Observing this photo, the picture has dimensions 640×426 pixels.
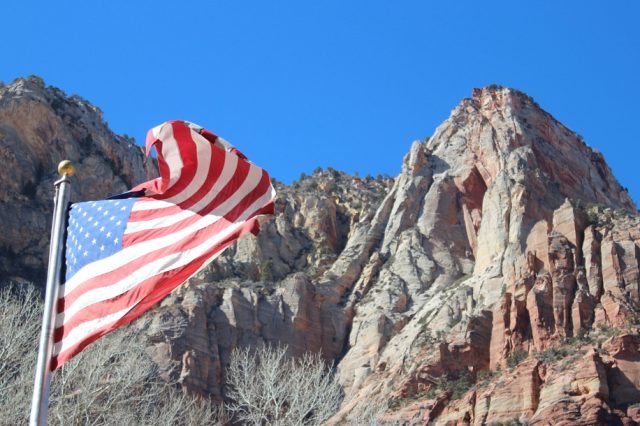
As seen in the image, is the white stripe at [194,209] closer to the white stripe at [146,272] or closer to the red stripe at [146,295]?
the white stripe at [146,272]

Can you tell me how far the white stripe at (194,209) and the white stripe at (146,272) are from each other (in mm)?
274

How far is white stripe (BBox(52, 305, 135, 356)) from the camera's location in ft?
43.4

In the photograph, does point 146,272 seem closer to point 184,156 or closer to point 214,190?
point 214,190

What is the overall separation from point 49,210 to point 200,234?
209 ft

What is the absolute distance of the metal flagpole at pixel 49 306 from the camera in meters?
12.3

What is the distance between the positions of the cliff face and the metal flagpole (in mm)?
57068

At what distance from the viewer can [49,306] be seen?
12938mm

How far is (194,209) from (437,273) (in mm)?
59438

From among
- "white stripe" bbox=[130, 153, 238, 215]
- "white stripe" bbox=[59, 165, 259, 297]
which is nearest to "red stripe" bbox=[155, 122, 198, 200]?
"white stripe" bbox=[130, 153, 238, 215]

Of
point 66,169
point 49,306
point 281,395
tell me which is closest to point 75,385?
point 281,395

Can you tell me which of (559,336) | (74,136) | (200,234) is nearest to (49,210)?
(74,136)

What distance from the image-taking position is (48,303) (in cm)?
1295

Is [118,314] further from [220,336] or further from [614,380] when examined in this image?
[220,336]

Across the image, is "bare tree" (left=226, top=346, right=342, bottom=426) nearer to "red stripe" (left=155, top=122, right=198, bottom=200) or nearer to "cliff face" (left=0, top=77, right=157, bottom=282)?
"red stripe" (left=155, top=122, right=198, bottom=200)
